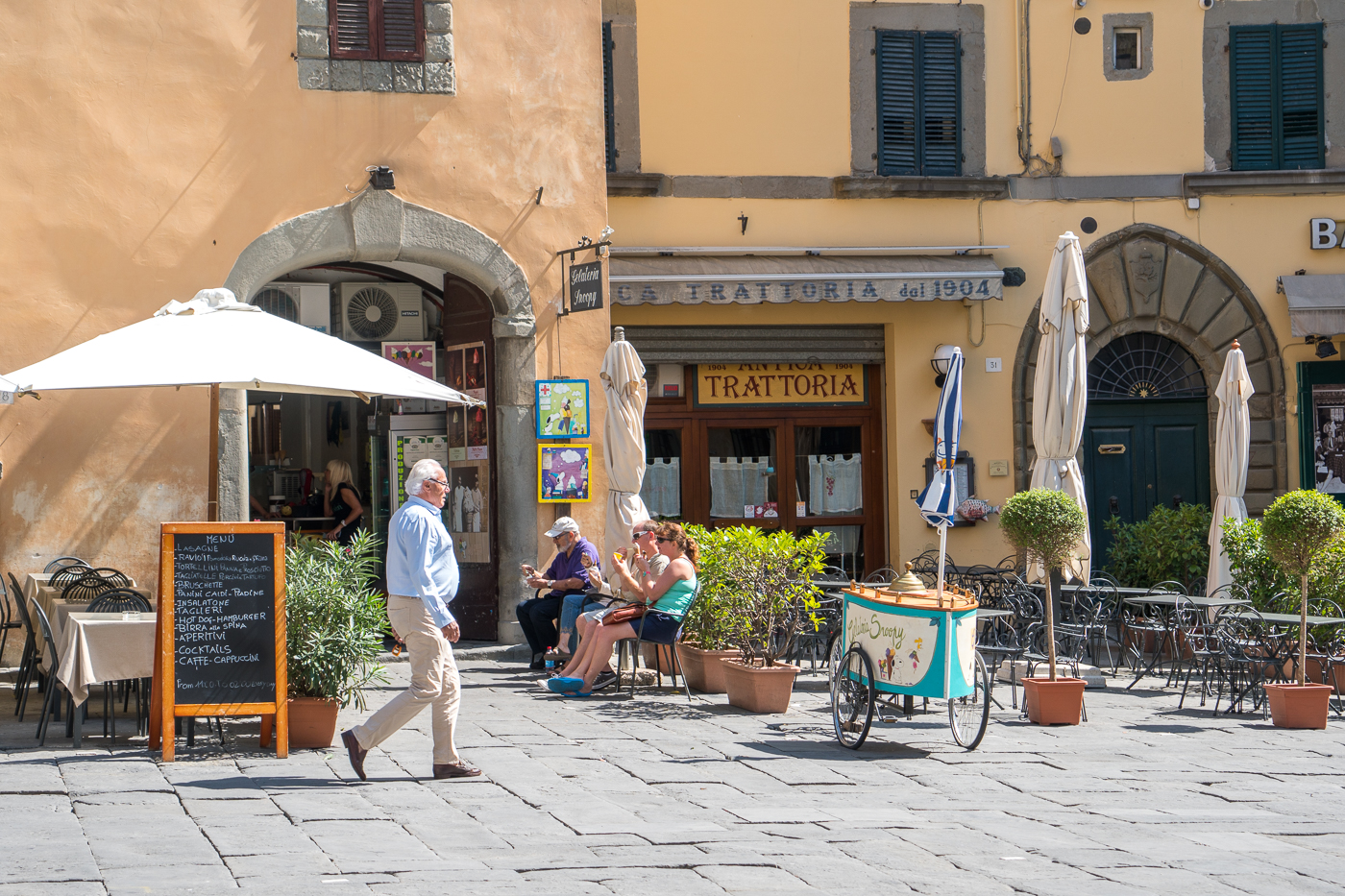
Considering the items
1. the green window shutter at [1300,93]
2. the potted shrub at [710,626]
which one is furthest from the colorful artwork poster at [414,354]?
the green window shutter at [1300,93]

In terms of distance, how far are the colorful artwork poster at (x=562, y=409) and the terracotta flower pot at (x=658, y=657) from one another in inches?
77.0

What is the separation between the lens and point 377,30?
11391 millimetres

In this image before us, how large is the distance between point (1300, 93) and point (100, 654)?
505 inches

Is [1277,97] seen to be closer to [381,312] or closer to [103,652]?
[381,312]

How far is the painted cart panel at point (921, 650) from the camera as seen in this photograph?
7.81 m

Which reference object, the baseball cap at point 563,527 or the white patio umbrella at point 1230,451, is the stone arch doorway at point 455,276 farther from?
the white patio umbrella at point 1230,451

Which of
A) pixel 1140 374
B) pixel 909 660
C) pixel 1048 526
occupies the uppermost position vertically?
pixel 1140 374

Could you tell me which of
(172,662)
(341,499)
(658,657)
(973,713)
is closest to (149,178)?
(341,499)

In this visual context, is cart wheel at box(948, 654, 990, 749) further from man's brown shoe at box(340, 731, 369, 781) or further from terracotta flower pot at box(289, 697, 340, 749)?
terracotta flower pot at box(289, 697, 340, 749)

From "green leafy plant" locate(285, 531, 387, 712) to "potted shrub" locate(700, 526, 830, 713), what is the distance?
2.43 m

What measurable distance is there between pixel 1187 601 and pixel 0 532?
850cm

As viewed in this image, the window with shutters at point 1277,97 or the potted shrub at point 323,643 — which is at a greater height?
the window with shutters at point 1277,97

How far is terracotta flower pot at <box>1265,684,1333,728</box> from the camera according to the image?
29.8 feet

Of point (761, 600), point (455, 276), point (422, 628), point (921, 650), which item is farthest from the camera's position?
point (455, 276)
